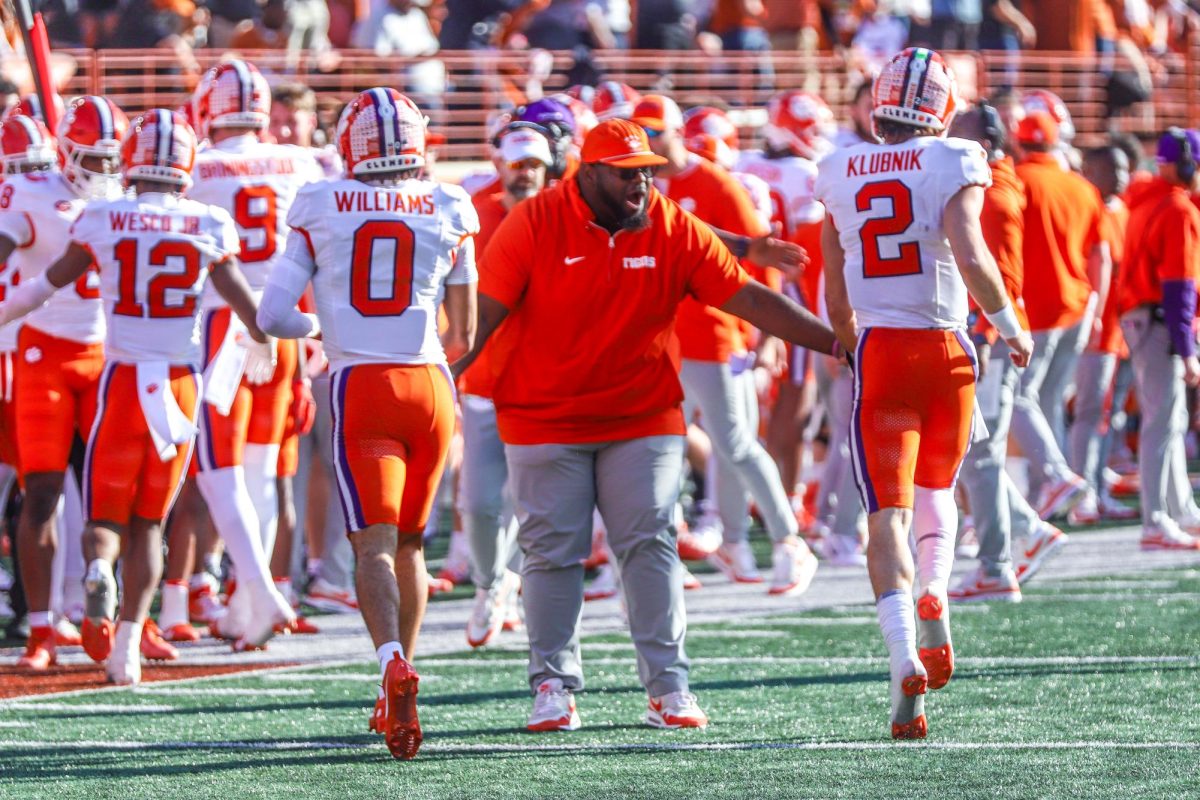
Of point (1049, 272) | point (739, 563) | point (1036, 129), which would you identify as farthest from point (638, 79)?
point (739, 563)

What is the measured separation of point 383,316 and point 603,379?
0.69m

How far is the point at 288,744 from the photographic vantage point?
20.9 feet

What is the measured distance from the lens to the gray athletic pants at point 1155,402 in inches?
433

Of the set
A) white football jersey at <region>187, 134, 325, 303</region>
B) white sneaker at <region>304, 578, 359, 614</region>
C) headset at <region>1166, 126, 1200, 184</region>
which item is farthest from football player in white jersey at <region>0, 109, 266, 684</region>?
headset at <region>1166, 126, 1200, 184</region>

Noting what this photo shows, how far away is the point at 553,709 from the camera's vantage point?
256 inches

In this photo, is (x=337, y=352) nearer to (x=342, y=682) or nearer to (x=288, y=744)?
(x=288, y=744)

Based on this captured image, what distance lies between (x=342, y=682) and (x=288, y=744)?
1.32 m

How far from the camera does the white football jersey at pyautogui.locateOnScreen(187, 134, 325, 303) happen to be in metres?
8.87

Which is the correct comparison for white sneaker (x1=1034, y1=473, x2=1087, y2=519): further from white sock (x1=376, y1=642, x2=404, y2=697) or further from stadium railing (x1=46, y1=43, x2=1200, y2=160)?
stadium railing (x1=46, y1=43, x2=1200, y2=160)

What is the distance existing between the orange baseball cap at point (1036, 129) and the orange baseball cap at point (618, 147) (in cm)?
459

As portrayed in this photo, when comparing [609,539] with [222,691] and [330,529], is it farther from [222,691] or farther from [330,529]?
[330,529]

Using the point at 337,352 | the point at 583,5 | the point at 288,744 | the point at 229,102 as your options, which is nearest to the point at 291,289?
the point at 337,352

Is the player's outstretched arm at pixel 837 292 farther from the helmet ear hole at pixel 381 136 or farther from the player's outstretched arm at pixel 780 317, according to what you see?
the helmet ear hole at pixel 381 136

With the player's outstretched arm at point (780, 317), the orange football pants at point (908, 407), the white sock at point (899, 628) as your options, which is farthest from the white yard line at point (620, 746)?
the player's outstretched arm at point (780, 317)
